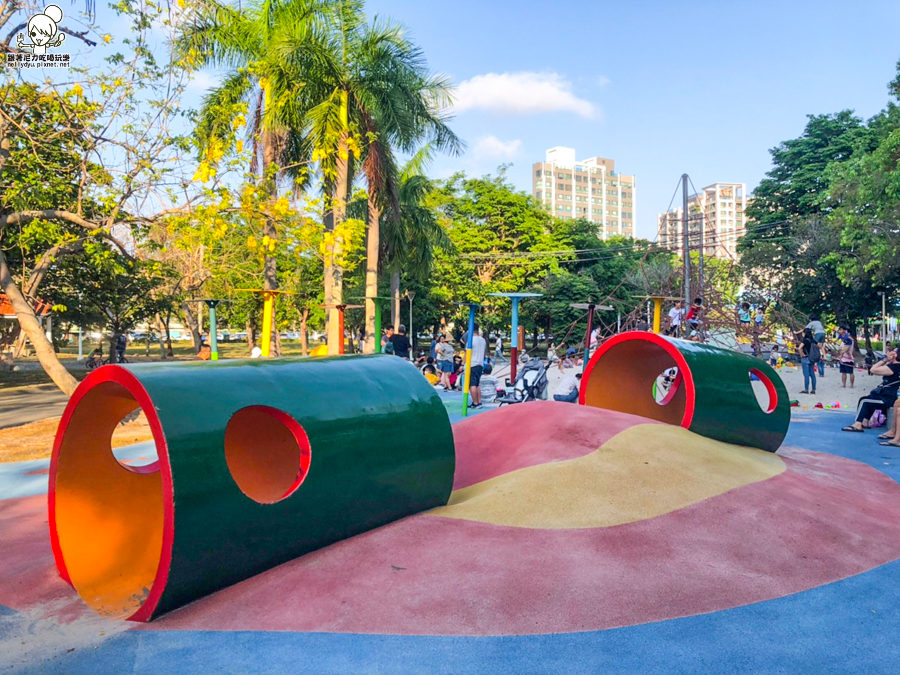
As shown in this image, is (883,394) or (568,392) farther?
(568,392)

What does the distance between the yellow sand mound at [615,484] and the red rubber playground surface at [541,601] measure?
51 millimetres

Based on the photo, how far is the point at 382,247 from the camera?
84.8 ft

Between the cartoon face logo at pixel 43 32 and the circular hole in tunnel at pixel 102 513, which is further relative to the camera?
the cartoon face logo at pixel 43 32

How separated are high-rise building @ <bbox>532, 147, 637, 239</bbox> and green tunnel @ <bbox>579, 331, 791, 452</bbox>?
154 m

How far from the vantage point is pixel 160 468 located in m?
4.87

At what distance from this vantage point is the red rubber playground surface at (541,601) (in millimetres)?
4145

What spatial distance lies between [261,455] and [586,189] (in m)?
170

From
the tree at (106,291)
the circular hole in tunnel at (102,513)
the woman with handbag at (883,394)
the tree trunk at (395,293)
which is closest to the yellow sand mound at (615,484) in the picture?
the circular hole in tunnel at (102,513)

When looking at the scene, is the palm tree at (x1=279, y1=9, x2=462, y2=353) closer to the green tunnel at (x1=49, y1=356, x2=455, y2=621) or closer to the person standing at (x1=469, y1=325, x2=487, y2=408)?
the person standing at (x1=469, y1=325, x2=487, y2=408)

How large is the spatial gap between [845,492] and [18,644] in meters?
8.14

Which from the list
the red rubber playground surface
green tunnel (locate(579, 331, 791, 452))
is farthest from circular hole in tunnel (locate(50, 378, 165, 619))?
green tunnel (locate(579, 331, 791, 452))

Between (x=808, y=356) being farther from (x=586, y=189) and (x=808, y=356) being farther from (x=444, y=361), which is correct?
(x=586, y=189)

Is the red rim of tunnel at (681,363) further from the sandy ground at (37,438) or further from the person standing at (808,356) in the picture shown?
the person standing at (808,356)

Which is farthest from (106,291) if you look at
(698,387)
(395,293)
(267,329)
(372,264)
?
(698,387)
